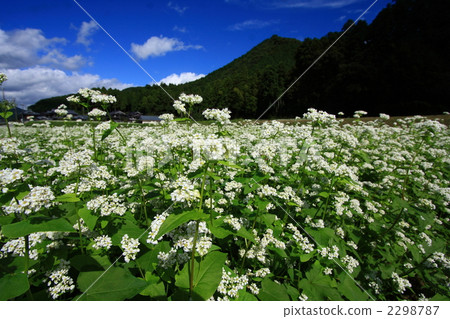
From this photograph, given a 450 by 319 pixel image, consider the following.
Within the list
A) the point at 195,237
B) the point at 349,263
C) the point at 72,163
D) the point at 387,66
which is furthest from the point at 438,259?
the point at 387,66

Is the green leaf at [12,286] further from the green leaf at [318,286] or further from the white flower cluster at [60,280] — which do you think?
the green leaf at [318,286]

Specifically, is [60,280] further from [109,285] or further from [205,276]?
[205,276]

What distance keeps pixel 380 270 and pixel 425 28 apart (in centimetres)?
5808

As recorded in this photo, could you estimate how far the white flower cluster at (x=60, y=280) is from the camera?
2.39 meters

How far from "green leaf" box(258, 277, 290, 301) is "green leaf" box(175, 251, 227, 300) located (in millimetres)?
1000

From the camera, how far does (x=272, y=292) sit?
10.5 feet

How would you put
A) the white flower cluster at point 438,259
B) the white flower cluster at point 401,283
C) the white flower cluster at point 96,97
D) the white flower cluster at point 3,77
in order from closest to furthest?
1. the white flower cluster at point 401,283
2. the white flower cluster at point 438,259
3. the white flower cluster at point 3,77
4. the white flower cluster at point 96,97

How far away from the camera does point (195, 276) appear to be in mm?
2691

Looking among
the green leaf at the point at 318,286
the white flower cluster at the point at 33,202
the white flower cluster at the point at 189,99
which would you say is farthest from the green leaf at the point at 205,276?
the white flower cluster at the point at 189,99

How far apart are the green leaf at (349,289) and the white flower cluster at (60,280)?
4.16m

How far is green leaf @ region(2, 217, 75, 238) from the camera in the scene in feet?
6.15

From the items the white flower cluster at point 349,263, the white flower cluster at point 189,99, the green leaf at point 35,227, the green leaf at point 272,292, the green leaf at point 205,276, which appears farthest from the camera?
the white flower cluster at point 189,99

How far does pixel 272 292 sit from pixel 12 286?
10.8ft
